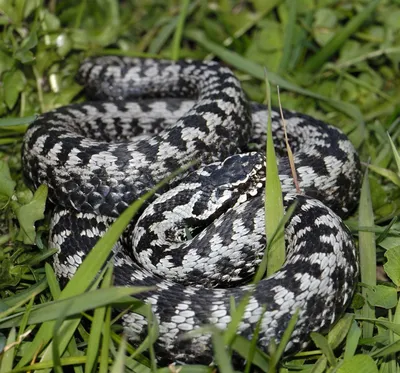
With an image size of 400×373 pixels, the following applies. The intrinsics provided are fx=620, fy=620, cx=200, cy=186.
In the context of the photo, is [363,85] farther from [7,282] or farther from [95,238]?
[7,282]

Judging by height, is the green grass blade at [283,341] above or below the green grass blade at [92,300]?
below

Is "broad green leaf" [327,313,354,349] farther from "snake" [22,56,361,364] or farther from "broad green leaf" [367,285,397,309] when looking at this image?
"broad green leaf" [367,285,397,309]

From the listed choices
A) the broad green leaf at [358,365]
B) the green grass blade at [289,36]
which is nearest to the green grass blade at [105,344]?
the broad green leaf at [358,365]

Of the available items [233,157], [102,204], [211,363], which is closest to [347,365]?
→ [211,363]

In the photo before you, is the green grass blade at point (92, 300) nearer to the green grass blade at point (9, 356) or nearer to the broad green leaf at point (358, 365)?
the green grass blade at point (9, 356)

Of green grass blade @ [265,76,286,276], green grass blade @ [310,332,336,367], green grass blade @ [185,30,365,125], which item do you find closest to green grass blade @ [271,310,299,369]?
green grass blade @ [310,332,336,367]

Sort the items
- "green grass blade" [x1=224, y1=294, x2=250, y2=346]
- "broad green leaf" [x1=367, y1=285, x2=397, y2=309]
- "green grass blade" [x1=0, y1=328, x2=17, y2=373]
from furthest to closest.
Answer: "broad green leaf" [x1=367, y1=285, x2=397, y2=309], "green grass blade" [x1=0, y1=328, x2=17, y2=373], "green grass blade" [x1=224, y1=294, x2=250, y2=346]
